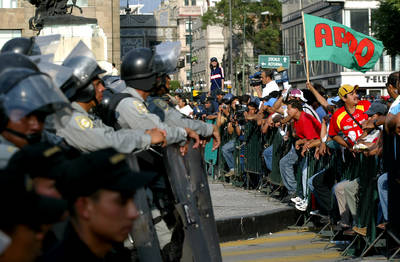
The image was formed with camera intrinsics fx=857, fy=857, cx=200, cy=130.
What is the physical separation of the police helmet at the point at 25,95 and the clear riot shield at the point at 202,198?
2162 mm

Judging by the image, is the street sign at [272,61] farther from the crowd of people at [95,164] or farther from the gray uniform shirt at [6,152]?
the gray uniform shirt at [6,152]

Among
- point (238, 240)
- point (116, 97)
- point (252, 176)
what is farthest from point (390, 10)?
point (116, 97)

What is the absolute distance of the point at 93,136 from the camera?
5641mm

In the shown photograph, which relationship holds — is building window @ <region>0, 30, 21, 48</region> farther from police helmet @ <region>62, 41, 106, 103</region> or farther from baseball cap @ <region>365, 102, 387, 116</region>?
police helmet @ <region>62, 41, 106, 103</region>

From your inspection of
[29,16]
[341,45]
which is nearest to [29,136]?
[341,45]

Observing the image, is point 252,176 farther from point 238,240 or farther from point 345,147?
point 345,147

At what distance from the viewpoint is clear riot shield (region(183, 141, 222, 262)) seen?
257 inches

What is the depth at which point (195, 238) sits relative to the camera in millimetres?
6477

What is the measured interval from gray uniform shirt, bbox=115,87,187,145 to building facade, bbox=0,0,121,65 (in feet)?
139

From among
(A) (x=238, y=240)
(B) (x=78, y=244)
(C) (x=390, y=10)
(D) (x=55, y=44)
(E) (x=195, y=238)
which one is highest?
(C) (x=390, y=10)

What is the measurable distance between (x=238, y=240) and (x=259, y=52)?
75963mm

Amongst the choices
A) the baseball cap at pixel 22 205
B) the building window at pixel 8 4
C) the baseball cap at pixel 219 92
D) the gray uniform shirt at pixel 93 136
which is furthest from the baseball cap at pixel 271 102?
the building window at pixel 8 4

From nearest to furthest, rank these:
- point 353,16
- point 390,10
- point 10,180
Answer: point 10,180, point 390,10, point 353,16

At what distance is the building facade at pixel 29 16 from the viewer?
161 ft
